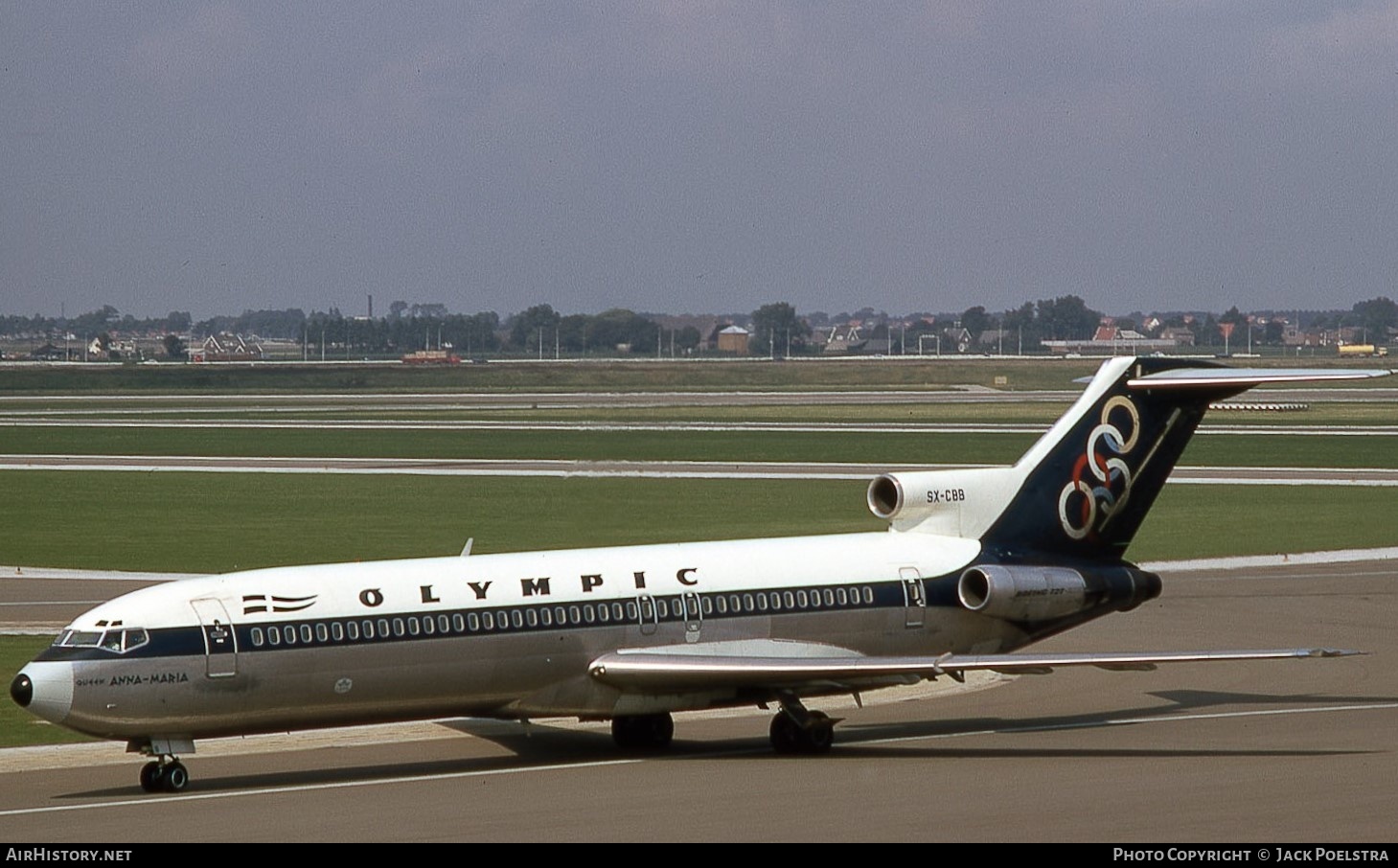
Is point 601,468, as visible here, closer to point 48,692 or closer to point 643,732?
point 643,732

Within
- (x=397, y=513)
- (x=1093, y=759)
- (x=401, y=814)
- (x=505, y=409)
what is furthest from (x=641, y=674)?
(x=505, y=409)

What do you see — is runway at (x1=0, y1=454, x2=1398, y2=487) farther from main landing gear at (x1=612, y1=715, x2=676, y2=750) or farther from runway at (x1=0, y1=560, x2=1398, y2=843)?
main landing gear at (x1=612, y1=715, x2=676, y2=750)

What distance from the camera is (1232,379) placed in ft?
96.5

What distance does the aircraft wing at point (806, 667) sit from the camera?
26.0 m

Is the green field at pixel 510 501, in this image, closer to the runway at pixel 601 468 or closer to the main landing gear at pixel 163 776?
the runway at pixel 601 468

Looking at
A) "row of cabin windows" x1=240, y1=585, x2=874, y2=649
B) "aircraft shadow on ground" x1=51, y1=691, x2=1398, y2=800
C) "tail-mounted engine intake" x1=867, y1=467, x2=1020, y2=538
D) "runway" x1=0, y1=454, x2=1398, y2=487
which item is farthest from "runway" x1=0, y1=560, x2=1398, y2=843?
"runway" x1=0, y1=454, x2=1398, y2=487

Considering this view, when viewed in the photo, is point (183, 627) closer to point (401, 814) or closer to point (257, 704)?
point (257, 704)

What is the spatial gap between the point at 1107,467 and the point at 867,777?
25.0 ft

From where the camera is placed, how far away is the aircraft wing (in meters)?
26.0

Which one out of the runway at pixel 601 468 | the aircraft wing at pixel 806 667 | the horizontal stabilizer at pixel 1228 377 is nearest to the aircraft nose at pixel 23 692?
the aircraft wing at pixel 806 667

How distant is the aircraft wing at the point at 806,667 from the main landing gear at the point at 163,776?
5386 mm

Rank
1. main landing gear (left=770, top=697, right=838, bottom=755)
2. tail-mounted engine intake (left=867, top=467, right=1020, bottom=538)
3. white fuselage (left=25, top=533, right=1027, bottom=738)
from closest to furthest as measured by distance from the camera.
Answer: white fuselage (left=25, top=533, right=1027, bottom=738)
main landing gear (left=770, top=697, right=838, bottom=755)
tail-mounted engine intake (left=867, top=467, right=1020, bottom=538)

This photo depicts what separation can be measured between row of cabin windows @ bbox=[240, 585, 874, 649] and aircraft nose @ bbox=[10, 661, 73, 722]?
221 centimetres

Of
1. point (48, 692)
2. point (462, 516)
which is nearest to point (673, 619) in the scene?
point (48, 692)
